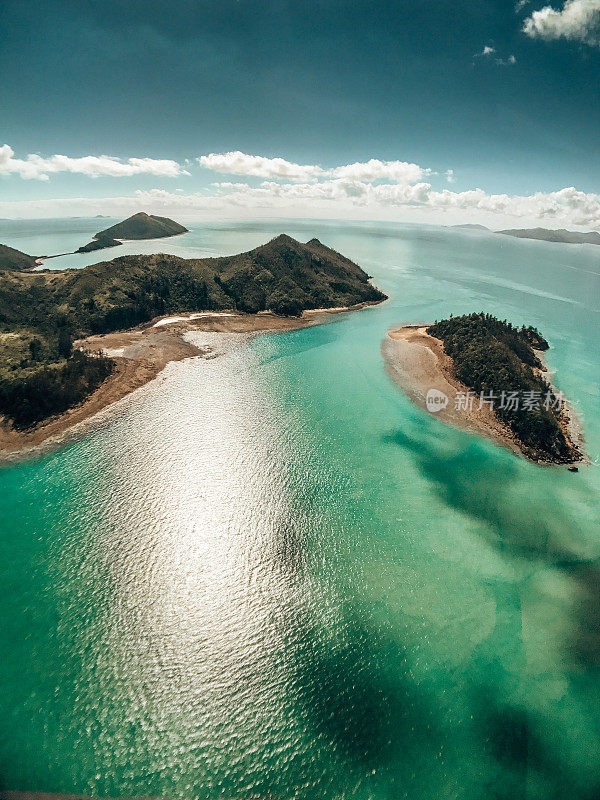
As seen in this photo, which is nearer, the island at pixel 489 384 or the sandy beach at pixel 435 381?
the island at pixel 489 384

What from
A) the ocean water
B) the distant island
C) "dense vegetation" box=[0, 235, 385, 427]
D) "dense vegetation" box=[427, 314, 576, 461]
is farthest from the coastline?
the distant island

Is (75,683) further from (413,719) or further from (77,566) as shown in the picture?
(413,719)

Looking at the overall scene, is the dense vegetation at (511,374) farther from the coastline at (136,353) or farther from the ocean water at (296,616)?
the coastline at (136,353)

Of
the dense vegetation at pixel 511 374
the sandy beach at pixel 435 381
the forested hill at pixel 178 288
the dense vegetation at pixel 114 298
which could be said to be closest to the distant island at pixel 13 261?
the forested hill at pixel 178 288

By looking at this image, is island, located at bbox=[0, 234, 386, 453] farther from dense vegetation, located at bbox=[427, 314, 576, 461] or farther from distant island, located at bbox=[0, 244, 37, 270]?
distant island, located at bbox=[0, 244, 37, 270]

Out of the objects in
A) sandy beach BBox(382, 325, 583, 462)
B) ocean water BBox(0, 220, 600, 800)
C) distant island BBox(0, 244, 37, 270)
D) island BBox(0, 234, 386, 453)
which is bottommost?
ocean water BBox(0, 220, 600, 800)

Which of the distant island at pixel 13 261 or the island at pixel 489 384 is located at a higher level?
the distant island at pixel 13 261
